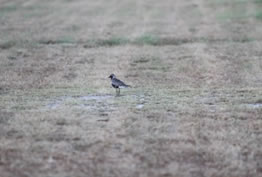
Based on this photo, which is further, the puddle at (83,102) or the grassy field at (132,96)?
the puddle at (83,102)

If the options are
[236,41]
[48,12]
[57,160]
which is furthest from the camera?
[48,12]

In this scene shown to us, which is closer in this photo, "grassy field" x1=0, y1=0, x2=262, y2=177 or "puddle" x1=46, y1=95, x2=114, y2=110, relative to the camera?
"grassy field" x1=0, y1=0, x2=262, y2=177

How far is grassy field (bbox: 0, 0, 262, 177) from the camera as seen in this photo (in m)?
7.11

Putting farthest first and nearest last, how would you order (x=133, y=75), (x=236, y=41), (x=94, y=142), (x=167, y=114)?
(x=236, y=41)
(x=133, y=75)
(x=167, y=114)
(x=94, y=142)

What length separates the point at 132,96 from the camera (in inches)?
413

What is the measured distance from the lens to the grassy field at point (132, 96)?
280 inches

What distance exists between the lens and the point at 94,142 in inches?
303

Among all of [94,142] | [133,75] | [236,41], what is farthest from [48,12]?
[94,142]

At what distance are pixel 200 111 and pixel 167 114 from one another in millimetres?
656

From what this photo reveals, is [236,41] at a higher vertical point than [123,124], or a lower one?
higher

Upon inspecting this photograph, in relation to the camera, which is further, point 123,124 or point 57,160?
point 123,124

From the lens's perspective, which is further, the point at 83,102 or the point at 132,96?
the point at 132,96

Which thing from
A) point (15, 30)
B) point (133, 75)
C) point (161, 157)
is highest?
point (15, 30)

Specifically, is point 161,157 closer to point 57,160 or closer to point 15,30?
point 57,160
